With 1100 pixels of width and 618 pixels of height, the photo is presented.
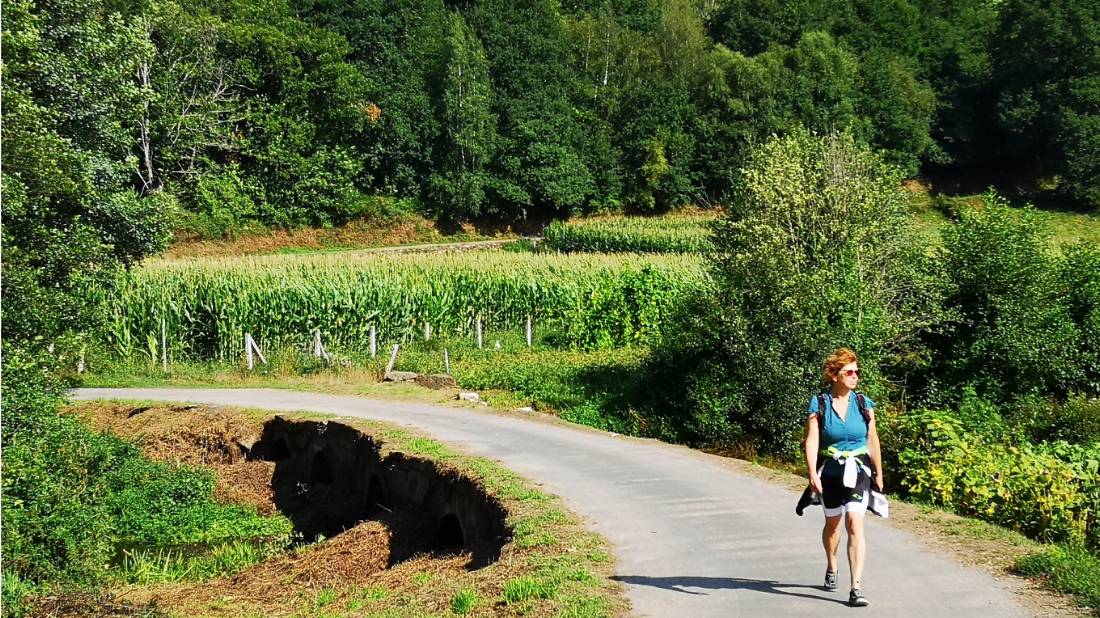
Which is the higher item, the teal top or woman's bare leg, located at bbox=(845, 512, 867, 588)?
the teal top

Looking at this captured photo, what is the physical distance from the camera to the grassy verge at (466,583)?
29.8ft

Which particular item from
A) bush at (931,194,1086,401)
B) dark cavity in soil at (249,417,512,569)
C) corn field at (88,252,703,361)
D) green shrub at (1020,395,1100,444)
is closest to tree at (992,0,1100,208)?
corn field at (88,252,703,361)

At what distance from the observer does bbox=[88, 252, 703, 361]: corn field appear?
2997 centimetres

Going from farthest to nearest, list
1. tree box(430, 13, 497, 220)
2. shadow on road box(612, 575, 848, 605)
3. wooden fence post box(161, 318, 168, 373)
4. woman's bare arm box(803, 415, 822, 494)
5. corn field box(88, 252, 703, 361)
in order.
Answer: tree box(430, 13, 497, 220), corn field box(88, 252, 703, 361), wooden fence post box(161, 318, 168, 373), shadow on road box(612, 575, 848, 605), woman's bare arm box(803, 415, 822, 494)

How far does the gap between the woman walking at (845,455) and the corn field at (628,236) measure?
142 feet

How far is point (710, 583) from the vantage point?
9289mm

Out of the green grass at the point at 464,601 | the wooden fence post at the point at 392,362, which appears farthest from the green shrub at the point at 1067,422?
the wooden fence post at the point at 392,362

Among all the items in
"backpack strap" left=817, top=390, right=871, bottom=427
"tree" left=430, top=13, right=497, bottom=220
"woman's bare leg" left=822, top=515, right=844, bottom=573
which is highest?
"tree" left=430, top=13, right=497, bottom=220

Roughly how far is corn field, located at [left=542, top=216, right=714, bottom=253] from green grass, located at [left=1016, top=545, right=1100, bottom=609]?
42.3 meters

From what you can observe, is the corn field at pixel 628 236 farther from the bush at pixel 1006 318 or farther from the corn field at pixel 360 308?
the bush at pixel 1006 318

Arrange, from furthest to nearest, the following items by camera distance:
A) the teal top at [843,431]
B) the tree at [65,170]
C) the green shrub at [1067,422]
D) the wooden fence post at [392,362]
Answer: the wooden fence post at [392,362] → the green shrub at [1067,422] → the tree at [65,170] → the teal top at [843,431]

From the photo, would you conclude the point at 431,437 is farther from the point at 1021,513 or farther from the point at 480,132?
the point at 480,132

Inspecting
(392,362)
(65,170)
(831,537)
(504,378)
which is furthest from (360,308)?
(831,537)

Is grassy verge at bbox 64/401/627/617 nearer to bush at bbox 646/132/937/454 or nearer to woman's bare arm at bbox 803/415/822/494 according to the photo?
woman's bare arm at bbox 803/415/822/494
